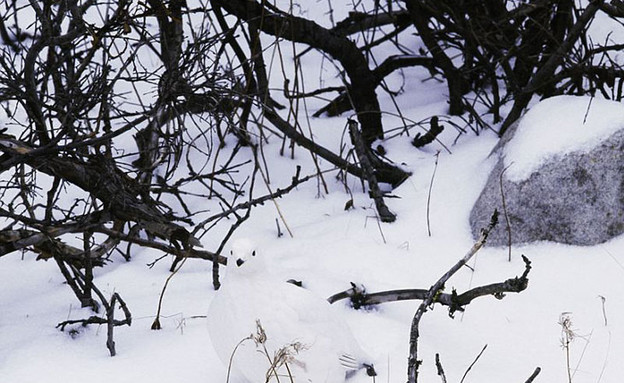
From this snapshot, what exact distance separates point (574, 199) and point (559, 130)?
33 cm

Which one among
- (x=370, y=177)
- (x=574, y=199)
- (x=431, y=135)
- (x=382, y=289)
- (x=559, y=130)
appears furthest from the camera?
(x=431, y=135)

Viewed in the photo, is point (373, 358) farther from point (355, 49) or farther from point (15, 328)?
point (355, 49)

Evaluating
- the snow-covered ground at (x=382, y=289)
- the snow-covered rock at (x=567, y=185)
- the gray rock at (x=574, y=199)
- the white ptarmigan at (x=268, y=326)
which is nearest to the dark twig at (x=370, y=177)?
the snow-covered ground at (x=382, y=289)

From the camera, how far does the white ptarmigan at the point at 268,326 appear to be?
2.75m

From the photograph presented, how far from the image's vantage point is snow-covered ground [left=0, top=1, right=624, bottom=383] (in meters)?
3.21

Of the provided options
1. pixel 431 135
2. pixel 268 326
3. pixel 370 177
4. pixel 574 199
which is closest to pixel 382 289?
pixel 370 177

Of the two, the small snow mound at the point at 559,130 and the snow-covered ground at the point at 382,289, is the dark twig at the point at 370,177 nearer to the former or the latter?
the snow-covered ground at the point at 382,289

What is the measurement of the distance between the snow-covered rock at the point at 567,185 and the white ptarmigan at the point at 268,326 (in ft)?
4.32

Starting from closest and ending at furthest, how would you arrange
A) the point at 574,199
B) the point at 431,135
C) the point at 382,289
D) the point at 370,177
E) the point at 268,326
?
1. the point at 268,326
2. the point at 382,289
3. the point at 574,199
4. the point at 370,177
5. the point at 431,135

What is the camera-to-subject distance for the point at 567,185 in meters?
3.91

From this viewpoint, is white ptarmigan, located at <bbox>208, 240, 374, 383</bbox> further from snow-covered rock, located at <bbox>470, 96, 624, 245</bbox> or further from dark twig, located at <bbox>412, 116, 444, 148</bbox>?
dark twig, located at <bbox>412, 116, 444, 148</bbox>

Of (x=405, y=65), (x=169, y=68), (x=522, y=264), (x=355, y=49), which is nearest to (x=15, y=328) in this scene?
(x=169, y=68)

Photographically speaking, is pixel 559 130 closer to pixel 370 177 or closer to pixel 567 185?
pixel 567 185

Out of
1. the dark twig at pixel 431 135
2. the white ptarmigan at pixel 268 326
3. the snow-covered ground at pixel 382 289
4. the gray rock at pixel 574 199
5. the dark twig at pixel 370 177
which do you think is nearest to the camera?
the white ptarmigan at pixel 268 326
